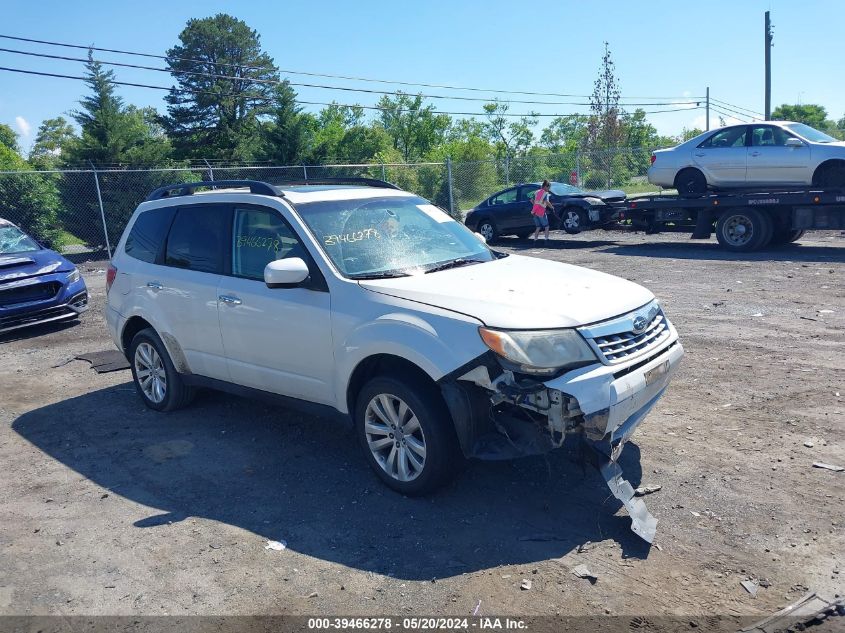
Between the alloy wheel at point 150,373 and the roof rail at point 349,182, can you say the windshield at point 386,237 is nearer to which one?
the roof rail at point 349,182

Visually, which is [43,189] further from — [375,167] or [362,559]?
[362,559]

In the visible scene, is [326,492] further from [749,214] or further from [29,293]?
[749,214]

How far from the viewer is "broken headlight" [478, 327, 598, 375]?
13.4 ft

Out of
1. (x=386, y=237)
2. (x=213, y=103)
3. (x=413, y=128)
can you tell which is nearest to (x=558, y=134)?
(x=413, y=128)

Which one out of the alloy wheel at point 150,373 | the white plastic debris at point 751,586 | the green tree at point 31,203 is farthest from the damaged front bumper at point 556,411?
the green tree at point 31,203

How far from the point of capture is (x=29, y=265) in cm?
1060

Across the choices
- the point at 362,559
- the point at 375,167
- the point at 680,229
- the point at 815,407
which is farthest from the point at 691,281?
the point at 375,167

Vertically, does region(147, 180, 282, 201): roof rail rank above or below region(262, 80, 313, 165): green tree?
below

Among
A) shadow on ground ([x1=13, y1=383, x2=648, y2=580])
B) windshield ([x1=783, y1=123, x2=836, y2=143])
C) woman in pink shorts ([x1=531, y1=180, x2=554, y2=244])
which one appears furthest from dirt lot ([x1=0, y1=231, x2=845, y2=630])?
woman in pink shorts ([x1=531, y1=180, x2=554, y2=244])

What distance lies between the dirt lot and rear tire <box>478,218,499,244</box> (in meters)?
13.5

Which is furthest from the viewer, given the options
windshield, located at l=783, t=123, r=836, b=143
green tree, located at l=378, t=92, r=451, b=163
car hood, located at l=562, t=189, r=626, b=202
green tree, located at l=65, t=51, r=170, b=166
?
green tree, located at l=378, t=92, r=451, b=163

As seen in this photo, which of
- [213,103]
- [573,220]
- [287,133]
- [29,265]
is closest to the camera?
[29,265]

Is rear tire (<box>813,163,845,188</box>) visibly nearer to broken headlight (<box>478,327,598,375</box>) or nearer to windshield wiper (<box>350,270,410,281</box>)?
windshield wiper (<box>350,270,410,281</box>)

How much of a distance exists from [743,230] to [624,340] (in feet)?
40.9
